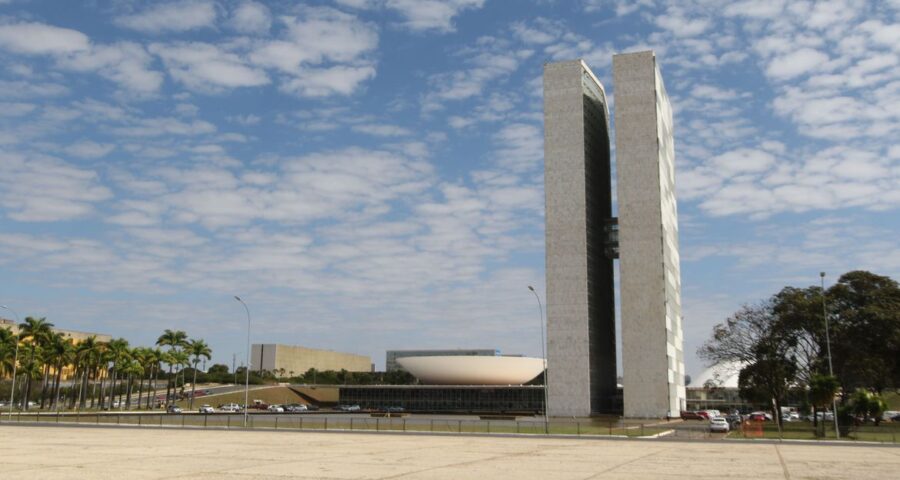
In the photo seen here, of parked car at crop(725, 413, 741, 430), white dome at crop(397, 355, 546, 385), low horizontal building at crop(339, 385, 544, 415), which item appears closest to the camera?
parked car at crop(725, 413, 741, 430)

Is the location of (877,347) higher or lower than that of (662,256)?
lower

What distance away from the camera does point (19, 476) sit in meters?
20.2

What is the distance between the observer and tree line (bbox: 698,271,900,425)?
68.1 metres

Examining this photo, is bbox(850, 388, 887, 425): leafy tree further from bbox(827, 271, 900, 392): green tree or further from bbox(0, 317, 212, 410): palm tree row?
bbox(0, 317, 212, 410): palm tree row

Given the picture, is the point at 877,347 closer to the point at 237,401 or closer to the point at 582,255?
the point at 582,255

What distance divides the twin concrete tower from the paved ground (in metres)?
61.8

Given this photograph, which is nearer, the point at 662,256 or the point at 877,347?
the point at 877,347

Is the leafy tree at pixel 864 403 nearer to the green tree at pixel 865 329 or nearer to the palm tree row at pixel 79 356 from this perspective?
the green tree at pixel 865 329

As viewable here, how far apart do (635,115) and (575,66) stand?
1196 cm

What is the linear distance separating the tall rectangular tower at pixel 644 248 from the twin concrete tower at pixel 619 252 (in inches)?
5.4

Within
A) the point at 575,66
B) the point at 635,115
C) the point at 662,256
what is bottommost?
the point at 662,256

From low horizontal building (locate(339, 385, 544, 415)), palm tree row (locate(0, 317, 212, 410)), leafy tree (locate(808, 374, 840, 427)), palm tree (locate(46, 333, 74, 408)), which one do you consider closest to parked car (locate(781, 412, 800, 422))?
low horizontal building (locate(339, 385, 544, 415))

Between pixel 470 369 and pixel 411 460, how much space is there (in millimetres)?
117463

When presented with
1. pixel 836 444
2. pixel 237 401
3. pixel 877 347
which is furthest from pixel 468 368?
pixel 836 444
